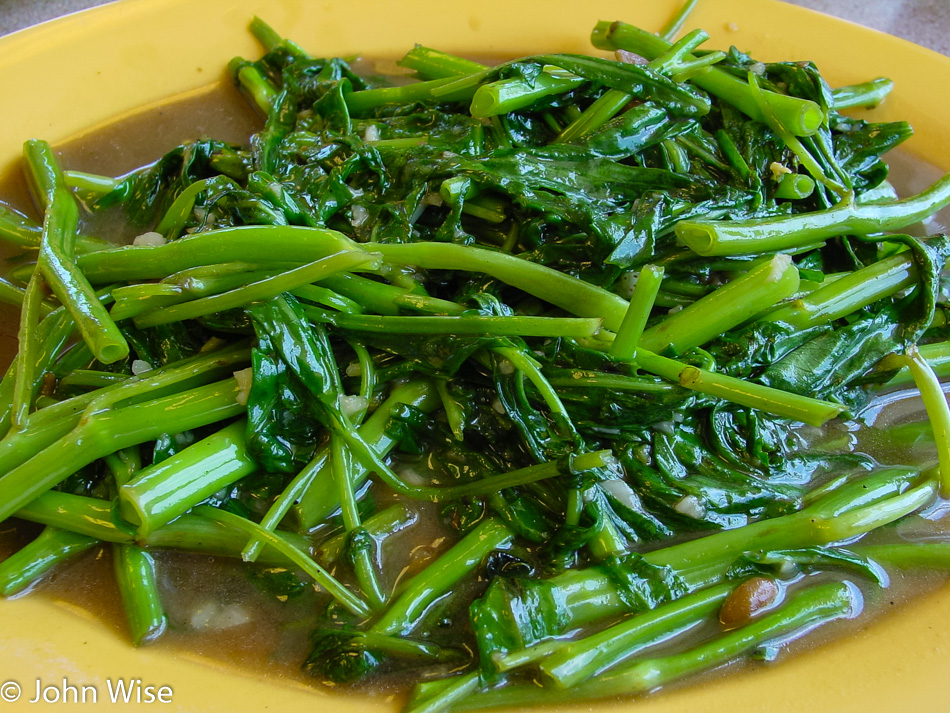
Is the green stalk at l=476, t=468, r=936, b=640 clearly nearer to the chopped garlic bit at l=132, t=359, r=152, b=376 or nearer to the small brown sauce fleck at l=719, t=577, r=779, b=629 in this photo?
the small brown sauce fleck at l=719, t=577, r=779, b=629

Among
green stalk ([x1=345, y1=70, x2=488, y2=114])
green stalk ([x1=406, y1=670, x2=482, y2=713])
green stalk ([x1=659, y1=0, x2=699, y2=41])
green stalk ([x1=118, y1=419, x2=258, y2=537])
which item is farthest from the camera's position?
green stalk ([x1=659, y1=0, x2=699, y2=41])

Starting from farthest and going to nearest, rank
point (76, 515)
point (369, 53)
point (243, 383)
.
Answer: point (369, 53)
point (243, 383)
point (76, 515)

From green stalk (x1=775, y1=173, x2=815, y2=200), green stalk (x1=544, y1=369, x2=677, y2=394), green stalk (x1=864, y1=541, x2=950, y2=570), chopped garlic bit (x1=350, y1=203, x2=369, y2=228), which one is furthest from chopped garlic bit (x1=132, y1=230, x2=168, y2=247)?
green stalk (x1=864, y1=541, x2=950, y2=570)

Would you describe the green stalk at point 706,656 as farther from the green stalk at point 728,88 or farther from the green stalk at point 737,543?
the green stalk at point 728,88

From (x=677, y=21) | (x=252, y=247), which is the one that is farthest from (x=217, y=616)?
(x=677, y=21)

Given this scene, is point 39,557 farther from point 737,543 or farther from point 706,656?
point 737,543

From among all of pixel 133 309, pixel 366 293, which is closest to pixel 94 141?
pixel 133 309
